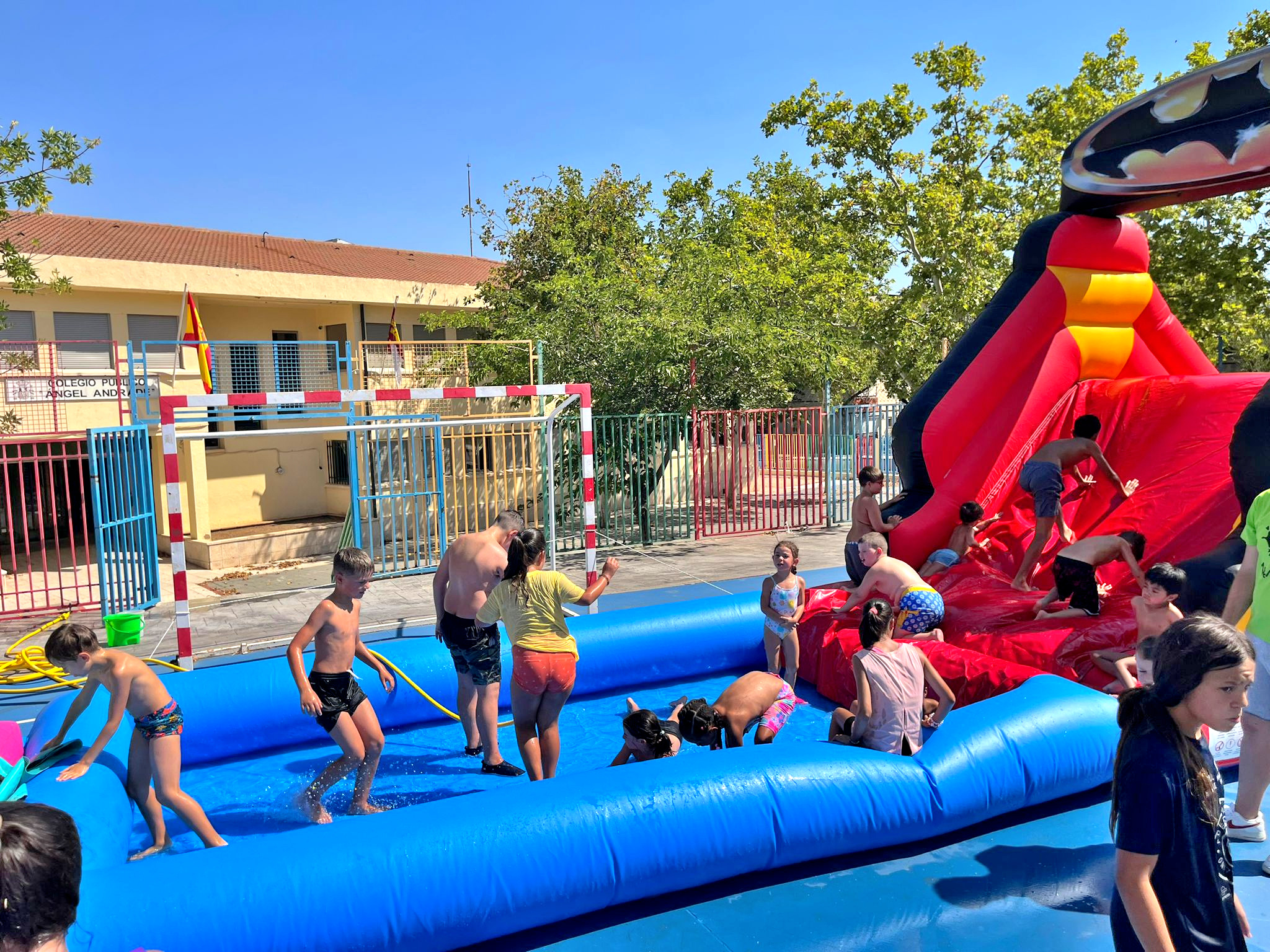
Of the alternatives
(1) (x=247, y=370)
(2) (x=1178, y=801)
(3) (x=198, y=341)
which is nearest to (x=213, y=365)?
(1) (x=247, y=370)

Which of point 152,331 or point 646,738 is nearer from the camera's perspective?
point 646,738

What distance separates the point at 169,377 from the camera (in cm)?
1549

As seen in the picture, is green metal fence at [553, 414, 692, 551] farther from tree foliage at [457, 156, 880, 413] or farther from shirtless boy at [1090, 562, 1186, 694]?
shirtless boy at [1090, 562, 1186, 694]

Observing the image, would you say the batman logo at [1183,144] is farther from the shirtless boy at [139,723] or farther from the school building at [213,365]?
the school building at [213,365]

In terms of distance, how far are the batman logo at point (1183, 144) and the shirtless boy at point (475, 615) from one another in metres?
5.90

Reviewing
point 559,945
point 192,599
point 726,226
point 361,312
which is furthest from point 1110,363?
point 361,312

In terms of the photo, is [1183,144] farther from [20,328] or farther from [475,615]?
[20,328]

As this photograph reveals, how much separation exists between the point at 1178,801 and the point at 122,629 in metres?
8.34

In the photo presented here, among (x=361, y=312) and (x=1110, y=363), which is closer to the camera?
(x=1110, y=363)

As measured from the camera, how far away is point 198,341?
40.2 ft

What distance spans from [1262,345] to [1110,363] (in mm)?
14072

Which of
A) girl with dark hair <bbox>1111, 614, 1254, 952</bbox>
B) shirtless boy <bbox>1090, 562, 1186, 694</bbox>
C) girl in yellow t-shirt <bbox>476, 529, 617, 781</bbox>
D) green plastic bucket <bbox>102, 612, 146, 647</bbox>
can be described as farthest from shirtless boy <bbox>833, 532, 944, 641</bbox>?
green plastic bucket <bbox>102, 612, 146, 647</bbox>

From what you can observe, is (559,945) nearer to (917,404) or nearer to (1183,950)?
(1183,950)

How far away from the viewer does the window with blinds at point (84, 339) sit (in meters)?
16.1
